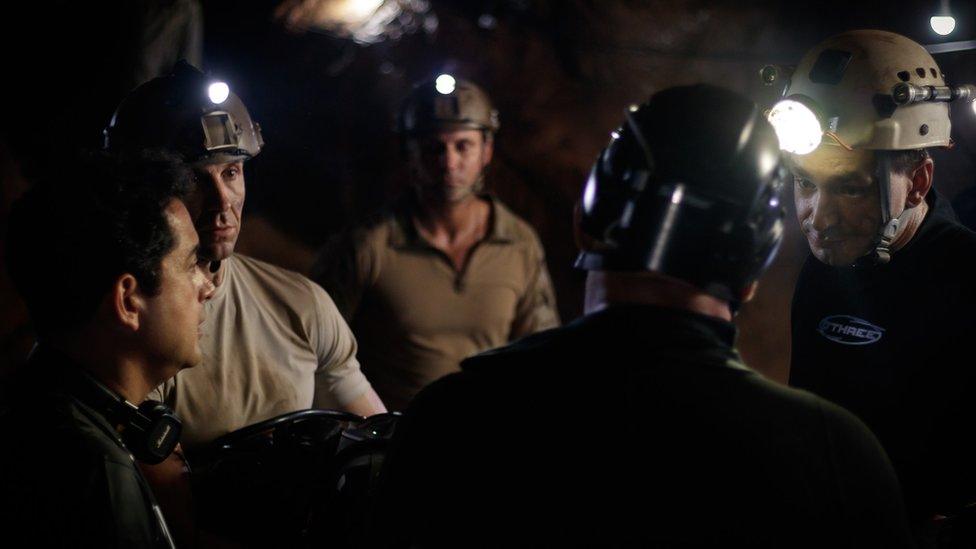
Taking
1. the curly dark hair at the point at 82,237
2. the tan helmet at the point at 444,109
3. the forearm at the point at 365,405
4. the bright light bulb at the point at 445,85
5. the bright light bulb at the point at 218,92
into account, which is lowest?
the forearm at the point at 365,405

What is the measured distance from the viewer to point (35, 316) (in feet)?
7.61

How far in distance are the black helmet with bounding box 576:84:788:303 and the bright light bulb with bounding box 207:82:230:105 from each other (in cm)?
236

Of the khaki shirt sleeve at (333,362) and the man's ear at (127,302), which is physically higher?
the man's ear at (127,302)

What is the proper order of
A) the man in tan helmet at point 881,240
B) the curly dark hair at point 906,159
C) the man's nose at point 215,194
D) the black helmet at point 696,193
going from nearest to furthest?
1. the black helmet at point 696,193
2. the man in tan helmet at point 881,240
3. the curly dark hair at point 906,159
4. the man's nose at point 215,194

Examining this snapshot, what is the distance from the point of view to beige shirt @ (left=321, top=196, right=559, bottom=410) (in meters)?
5.49

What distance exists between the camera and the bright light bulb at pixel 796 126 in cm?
326

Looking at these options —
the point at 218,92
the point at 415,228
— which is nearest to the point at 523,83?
the point at 415,228

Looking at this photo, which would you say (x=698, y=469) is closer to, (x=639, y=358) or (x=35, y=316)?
(x=639, y=358)

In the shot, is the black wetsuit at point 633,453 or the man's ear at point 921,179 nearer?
the black wetsuit at point 633,453

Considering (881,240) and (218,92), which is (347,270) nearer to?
(218,92)

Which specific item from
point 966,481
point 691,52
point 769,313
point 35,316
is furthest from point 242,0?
point 966,481

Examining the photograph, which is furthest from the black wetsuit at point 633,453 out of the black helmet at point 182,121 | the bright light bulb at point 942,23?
the bright light bulb at point 942,23

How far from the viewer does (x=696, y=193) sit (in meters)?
1.84

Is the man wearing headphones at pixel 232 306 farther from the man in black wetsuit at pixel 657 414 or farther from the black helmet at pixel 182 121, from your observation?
the man in black wetsuit at pixel 657 414
